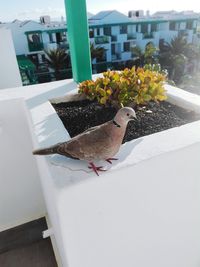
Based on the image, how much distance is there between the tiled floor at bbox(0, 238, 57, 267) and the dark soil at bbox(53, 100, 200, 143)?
4.27 feet

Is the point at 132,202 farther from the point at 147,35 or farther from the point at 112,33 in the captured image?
the point at 147,35

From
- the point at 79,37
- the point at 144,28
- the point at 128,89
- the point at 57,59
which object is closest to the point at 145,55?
the point at 144,28

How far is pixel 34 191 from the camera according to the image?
8.18 feet

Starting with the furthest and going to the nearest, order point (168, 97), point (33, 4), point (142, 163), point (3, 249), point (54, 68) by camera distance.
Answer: point (54, 68) → point (33, 4) → point (3, 249) → point (168, 97) → point (142, 163)

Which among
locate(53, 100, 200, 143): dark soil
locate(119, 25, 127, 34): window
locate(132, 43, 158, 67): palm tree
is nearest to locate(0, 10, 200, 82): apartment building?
locate(119, 25, 127, 34): window

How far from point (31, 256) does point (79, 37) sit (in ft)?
6.80

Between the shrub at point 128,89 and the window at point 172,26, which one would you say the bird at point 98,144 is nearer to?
the shrub at point 128,89

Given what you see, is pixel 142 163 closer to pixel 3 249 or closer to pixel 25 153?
pixel 25 153

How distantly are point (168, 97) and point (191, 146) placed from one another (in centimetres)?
94

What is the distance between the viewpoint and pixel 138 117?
6.22ft

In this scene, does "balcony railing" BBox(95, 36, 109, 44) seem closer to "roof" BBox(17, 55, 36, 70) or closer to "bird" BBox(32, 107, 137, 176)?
"roof" BBox(17, 55, 36, 70)

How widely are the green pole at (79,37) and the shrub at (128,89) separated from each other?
49 centimetres

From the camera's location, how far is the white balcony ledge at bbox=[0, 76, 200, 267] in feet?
→ 3.73

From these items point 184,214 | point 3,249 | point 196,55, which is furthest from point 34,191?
point 196,55
